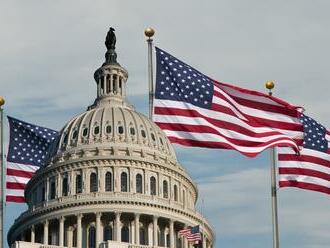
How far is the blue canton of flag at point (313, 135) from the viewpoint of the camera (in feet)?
226

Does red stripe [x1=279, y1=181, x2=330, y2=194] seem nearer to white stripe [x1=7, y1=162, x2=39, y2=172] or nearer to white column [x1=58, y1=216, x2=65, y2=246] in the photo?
white stripe [x1=7, y1=162, x2=39, y2=172]

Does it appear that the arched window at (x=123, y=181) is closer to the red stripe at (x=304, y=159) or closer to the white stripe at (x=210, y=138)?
the white stripe at (x=210, y=138)

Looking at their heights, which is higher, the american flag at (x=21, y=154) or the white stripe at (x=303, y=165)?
the american flag at (x=21, y=154)

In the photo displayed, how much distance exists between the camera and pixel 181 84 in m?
71.2

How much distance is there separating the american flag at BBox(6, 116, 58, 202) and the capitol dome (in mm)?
9477

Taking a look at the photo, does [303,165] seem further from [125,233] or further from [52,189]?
[52,189]

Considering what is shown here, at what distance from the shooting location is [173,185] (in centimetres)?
14388

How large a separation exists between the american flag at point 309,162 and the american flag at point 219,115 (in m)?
1.06

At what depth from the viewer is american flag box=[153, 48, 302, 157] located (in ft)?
223

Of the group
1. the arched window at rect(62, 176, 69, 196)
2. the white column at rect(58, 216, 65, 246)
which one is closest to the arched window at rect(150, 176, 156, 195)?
the arched window at rect(62, 176, 69, 196)

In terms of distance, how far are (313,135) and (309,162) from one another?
176cm

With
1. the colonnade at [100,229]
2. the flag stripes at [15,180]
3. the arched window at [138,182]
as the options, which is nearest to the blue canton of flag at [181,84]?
the flag stripes at [15,180]

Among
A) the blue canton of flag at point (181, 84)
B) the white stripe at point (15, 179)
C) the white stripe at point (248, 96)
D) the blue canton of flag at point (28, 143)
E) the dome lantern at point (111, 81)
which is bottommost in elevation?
the white stripe at point (248, 96)

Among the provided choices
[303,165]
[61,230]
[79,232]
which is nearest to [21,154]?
[79,232]
